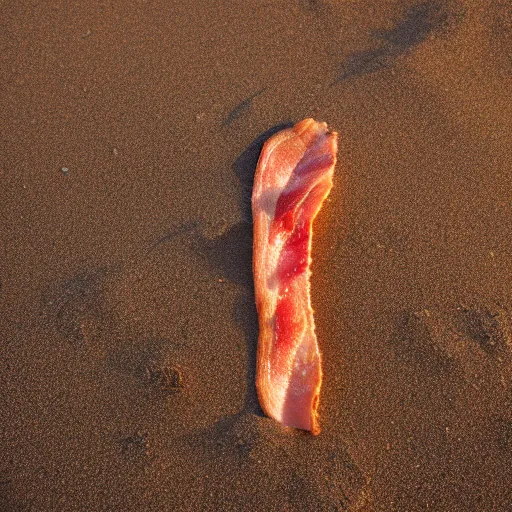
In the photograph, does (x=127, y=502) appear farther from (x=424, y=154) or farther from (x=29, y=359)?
(x=424, y=154)

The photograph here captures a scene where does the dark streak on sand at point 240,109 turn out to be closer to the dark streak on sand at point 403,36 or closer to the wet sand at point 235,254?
the wet sand at point 235,254

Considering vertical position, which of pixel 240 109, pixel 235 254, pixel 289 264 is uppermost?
pixel 240 109

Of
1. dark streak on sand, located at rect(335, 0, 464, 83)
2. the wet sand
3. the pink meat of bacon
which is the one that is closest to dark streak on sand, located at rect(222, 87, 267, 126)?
the wet sand

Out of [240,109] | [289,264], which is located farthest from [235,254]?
[240,109]

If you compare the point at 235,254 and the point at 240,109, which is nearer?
the point at 235,254

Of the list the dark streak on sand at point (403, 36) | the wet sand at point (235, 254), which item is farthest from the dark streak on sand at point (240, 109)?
the dark streak on sand at point (403, 36)

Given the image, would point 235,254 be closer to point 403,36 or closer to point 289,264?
point 289,264
